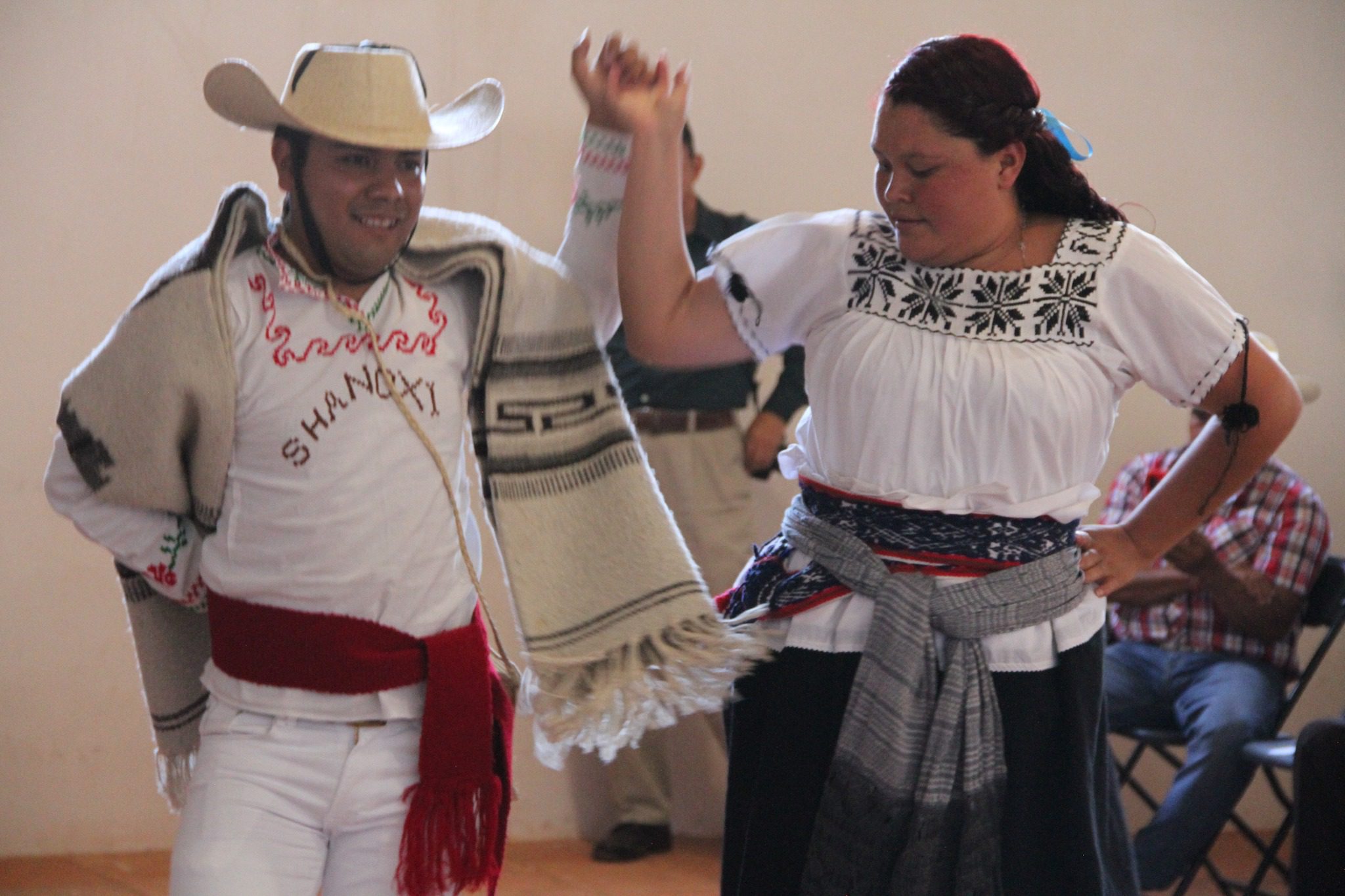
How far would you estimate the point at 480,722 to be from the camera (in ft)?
5.85

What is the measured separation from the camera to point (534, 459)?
71.4 inches

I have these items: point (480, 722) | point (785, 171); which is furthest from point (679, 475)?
point (480, 722)

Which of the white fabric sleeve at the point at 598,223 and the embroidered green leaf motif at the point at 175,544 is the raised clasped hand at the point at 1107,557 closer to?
the white fabric sleeve at the point at 598,223

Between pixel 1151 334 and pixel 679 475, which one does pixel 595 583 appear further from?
pixel 679 475

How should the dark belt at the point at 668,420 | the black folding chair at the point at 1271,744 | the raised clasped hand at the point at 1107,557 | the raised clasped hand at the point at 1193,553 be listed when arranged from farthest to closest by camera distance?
the dark belt at the point at 668,420, the raised clasped hand at the point at 1193,553, the black folding chair at the point at 1271,744, the raised clasped hand at the point at 1107,557

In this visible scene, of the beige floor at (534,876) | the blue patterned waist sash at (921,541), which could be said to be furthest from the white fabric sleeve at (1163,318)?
the beige floor at (534,876)

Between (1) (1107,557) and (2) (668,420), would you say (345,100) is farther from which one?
(2) (668,420)

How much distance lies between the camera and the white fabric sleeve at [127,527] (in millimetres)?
1794

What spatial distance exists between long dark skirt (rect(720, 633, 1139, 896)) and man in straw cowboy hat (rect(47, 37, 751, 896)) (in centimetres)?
13

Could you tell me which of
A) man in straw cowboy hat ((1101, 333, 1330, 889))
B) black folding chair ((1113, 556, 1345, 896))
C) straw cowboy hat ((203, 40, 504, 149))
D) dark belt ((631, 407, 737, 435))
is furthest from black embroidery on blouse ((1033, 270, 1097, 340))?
dark belt ((631, 407, 737, 435))

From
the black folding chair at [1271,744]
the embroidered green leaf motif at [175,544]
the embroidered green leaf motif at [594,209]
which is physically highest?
the embroidered green leaf motif at [594,209]

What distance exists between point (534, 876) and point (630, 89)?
255cm

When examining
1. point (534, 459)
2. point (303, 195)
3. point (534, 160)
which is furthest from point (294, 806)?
point (534, 160)

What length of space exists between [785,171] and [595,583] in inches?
94.7
